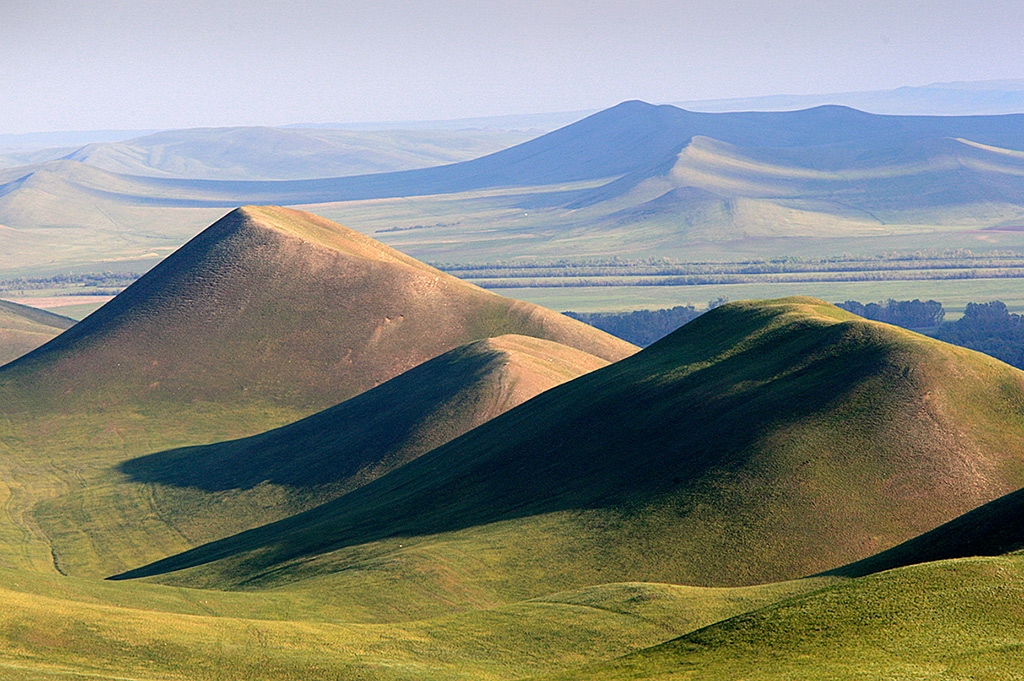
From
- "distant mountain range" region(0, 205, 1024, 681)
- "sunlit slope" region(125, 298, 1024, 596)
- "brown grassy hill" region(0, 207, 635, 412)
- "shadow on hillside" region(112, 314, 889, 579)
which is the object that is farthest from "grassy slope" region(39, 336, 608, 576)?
"brown grassy hill" region(0, 207, 635, 412)

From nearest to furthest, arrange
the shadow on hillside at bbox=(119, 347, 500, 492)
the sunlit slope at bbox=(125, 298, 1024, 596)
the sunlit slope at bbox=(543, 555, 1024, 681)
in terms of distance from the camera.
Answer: the sunlit slope at bbox=(543, 555, 1024, 681) → the sunlit slope at bbox=(125, 298, 1024, 596) → the shadow on hillside at bbox=(119, 347, 500, 492)

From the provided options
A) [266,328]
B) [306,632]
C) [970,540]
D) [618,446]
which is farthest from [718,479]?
[266,328]

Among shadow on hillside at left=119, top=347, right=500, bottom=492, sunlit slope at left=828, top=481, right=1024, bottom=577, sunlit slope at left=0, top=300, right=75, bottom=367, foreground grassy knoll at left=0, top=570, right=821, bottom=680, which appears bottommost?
sunlit slope at left=0, top=300, right=75, bottom=367

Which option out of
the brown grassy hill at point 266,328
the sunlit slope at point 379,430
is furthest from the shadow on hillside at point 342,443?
the brown grassy hill at point 266,328

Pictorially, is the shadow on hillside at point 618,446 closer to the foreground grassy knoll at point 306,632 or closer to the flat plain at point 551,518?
the flat plain at point 551,518

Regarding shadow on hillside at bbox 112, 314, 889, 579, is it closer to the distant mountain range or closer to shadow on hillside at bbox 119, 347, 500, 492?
the distant mountain range

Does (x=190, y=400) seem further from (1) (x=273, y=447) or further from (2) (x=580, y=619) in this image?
(2) (x=580, y=619)
